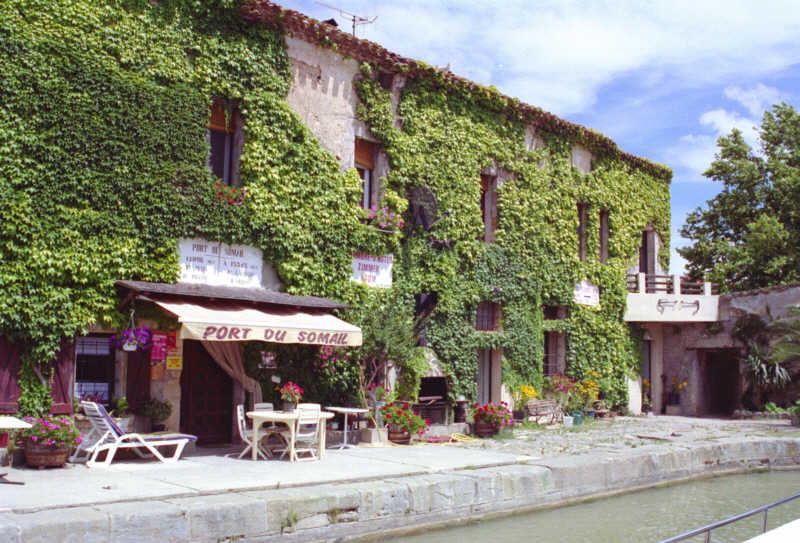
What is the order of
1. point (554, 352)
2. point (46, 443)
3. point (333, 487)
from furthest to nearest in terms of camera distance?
1. point (554, 352)
2. point (46, 443)
3. point (333, 487)

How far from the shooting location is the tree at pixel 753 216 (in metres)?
25.0

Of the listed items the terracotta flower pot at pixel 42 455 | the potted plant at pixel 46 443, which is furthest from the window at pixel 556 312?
the terracotta flower pot at pixel 42 455

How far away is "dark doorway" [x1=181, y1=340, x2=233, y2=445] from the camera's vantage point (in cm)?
1238

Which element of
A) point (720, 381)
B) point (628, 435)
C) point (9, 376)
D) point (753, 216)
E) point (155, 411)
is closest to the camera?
point (9, 376)

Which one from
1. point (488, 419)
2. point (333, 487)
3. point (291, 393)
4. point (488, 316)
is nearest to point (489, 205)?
point (488, 316)

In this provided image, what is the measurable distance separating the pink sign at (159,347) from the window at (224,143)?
2.89 meters

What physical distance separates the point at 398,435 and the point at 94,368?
507cm

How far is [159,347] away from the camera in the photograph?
1152cm

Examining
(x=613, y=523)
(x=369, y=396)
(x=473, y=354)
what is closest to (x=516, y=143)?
(x=473, y=354)

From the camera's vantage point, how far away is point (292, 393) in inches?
459

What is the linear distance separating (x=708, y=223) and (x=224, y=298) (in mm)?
21693

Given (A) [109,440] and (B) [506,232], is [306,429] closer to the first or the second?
(A) [109,440]

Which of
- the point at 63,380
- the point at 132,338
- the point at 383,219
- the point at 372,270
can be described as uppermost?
the point at 383,219

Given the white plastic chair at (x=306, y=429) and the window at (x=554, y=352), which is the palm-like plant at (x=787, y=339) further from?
Answer: the white plastic chair at (x=306, y=429)
